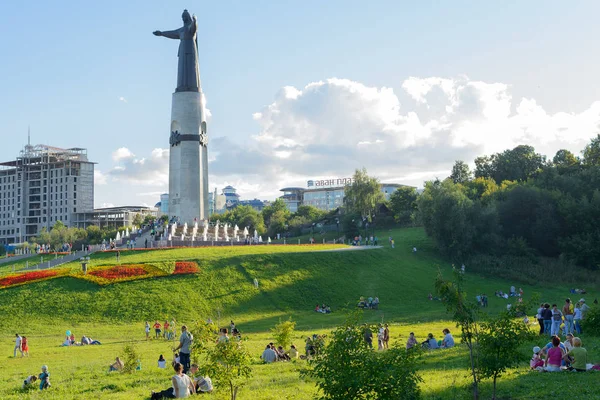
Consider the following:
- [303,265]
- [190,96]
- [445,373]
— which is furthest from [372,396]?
[190,96]

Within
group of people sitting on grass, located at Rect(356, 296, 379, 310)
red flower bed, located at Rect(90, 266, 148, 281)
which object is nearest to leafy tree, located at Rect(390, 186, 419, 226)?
group of people sitting on grass, located at Rect(356, 296, 379, 310)

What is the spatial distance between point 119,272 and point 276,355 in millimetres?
24093

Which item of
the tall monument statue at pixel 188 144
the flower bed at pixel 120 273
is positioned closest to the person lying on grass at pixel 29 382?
the flower bed at pixel 120 273

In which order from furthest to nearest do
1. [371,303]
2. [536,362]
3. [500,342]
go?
[371,303] → [536,362] → [500,342]

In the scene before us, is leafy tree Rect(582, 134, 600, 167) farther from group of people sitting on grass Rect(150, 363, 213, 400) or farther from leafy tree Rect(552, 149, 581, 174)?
group of people sitting on grass Rect(150, 363, 213, 400)

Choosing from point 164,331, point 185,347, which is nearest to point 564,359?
point 185,347

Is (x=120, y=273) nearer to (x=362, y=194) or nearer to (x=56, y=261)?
(x=56, y=261)

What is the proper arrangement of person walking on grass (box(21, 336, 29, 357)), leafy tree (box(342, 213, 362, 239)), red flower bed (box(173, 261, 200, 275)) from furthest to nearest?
leafy tree (box(342, 213, 362, 239))
red flower bed (box(173, 261, 200, 275))
person walking on grass (box(21, 336, 29, 357))

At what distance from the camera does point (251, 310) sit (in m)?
41.1

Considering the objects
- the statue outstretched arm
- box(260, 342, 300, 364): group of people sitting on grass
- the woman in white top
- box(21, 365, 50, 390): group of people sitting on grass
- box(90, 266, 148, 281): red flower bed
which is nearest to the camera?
the woman in white top

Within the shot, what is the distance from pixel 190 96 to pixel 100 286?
35.4 m

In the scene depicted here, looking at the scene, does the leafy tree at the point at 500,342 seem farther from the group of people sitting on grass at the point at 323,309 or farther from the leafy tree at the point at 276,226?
the leafy tree at the point at 276,226

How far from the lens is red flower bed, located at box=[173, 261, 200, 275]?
147 ft

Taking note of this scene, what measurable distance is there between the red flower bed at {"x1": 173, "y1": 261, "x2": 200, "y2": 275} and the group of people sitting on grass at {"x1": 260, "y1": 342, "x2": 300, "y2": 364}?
75.2 ft
